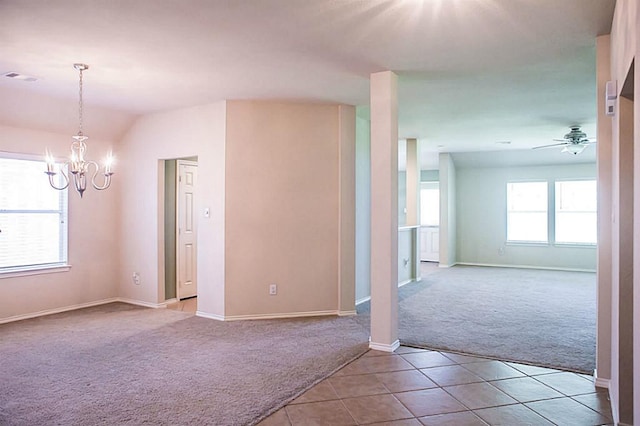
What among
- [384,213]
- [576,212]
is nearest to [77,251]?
[384,213]

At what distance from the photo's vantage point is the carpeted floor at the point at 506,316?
12.4 feet

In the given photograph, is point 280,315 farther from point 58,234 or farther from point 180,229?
point 58,234

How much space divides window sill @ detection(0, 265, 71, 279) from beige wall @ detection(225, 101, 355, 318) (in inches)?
86.2

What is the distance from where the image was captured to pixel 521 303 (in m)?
5.71

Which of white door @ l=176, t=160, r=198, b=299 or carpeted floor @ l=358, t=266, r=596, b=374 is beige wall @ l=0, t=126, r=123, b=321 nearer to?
white door @ l=176, t=160, r=198, b=299

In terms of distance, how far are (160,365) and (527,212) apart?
8.36 meters

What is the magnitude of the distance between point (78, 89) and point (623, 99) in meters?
4.72

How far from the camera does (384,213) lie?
3760 mm

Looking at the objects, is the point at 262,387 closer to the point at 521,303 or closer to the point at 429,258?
the point at 521,303

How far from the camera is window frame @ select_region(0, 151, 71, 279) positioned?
4.84m

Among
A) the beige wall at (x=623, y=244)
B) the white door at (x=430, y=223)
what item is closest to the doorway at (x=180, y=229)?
the beige wall at (x=623, y=244)

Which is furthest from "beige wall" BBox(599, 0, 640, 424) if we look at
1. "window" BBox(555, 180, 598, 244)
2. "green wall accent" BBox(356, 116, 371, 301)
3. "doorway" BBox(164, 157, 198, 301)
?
"window" BBox(555, 180, 598, 244)

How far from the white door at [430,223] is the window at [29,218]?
7.83 meters

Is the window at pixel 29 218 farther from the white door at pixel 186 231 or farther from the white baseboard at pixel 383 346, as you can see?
the white baseboard at pixel 383 346
